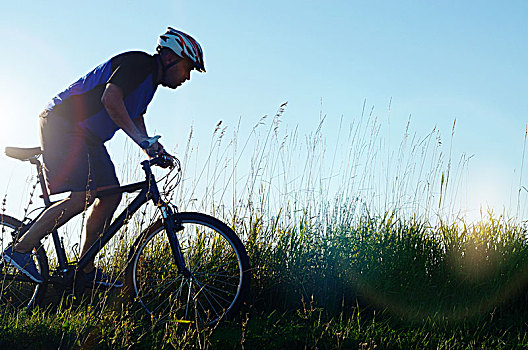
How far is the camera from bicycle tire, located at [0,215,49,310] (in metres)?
3.61

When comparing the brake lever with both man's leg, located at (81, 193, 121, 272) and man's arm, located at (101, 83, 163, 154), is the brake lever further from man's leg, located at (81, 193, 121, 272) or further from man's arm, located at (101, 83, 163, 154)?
man's leg, located at (81, 193, 121, 272)

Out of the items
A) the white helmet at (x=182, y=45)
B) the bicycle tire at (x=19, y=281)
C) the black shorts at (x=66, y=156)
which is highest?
the white helmet at (x=182, y=45)

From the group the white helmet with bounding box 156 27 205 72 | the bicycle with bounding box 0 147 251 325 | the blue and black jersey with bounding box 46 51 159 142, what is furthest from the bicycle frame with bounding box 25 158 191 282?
the white helmet with bounding box 156 27 205 72

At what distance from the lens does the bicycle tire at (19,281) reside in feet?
11.9

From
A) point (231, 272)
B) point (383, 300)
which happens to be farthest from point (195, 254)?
point (383, 300)

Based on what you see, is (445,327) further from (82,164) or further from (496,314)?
(82,164)

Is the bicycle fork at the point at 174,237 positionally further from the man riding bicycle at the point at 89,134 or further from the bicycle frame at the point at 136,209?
the man riding bicycle at the point at 89,134

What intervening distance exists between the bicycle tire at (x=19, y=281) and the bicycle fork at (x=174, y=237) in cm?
86

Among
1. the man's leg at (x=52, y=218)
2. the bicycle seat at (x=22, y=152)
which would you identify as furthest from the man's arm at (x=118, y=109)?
the bicycle seat at (x=22, y=152)

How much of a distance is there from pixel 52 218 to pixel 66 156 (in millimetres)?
404

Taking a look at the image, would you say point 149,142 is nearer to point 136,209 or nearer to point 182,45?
point 136,209

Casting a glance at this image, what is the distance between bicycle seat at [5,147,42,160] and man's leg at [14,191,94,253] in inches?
17.2

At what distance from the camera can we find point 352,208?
4.42 m

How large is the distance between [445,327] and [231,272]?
141cm
